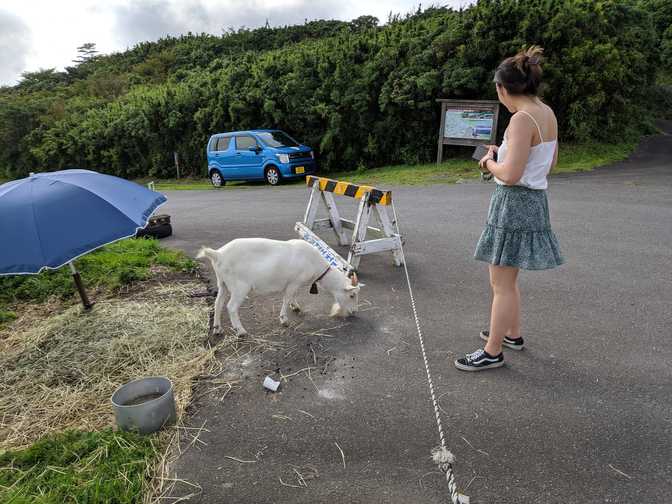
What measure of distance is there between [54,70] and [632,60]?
54686 mm

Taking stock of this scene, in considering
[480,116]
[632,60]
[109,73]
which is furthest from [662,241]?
[109,73]

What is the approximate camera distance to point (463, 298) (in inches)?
207

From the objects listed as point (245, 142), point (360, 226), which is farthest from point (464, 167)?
point (360, 226)

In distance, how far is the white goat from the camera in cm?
448

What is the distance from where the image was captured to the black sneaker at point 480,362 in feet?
12.3

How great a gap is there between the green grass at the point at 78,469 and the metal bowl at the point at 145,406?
3.3 inches

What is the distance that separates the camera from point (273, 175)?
16594mm

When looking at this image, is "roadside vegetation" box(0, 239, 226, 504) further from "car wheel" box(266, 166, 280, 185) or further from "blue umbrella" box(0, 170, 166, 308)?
"car wheel" box(266, 166, 280, 185)

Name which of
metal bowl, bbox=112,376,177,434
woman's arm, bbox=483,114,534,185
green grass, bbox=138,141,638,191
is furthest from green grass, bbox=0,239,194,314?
green grass, bbox=138,141,638,191

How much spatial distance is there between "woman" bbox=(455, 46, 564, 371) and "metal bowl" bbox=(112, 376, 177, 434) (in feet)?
7.71

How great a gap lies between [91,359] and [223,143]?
14838 mm

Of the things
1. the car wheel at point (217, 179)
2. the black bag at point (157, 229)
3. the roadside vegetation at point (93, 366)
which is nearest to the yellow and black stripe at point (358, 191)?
the roadside vegetation at point (93, 366)

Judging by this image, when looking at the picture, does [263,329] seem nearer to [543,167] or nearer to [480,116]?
[543,167]

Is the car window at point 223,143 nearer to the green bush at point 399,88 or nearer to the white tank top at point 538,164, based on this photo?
the green bush at point 399,88
